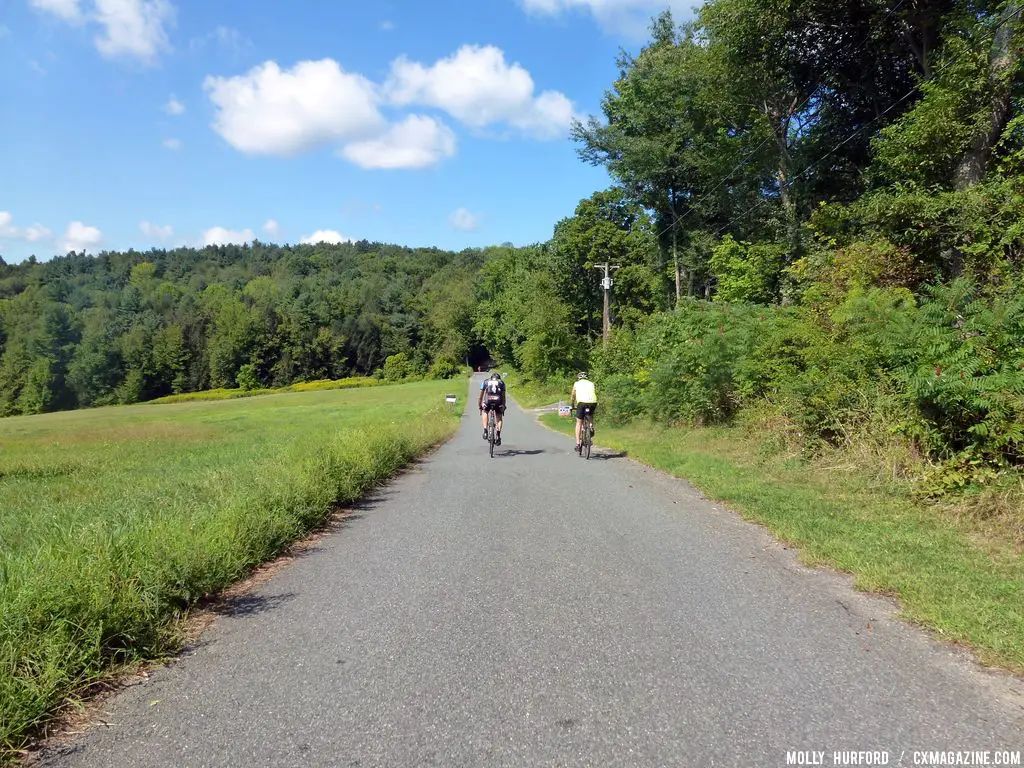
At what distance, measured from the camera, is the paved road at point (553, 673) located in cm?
303

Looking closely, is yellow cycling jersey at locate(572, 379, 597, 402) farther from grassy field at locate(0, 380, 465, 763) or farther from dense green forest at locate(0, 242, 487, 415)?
dense green forest at locate(0, 242, 487, 415)

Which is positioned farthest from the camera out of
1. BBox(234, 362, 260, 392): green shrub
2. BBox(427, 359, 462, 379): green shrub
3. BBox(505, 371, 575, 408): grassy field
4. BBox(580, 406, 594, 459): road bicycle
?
BBox(427, 359, 462, 379): green shrub

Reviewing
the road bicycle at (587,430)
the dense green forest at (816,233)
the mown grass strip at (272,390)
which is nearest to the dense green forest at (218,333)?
the mown grass strip at (272,390)

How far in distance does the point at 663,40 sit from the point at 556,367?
87.0 ft

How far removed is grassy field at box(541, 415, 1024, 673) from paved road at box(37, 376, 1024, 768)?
26 cm

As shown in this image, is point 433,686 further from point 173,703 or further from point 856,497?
point 856,497

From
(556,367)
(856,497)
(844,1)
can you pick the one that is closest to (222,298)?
(556,367)

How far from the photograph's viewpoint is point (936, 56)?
650 inches

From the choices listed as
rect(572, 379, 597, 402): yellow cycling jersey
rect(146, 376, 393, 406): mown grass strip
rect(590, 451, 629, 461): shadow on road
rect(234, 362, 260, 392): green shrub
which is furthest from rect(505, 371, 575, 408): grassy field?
rect(234, 362, 260, 392): green shrub

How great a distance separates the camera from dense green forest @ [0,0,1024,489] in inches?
328

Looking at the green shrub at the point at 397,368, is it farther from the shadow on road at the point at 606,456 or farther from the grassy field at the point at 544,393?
the shadow on road at the point at 606,456

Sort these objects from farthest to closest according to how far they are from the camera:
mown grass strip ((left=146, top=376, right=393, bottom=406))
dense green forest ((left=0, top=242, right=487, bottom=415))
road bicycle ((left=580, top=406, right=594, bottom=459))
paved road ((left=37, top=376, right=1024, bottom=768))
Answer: dense green forest ((left=0, top=242, right=487, bottom=415))
mown grass strip ((left=146, top=376, right=393, bottom=406))
road bicycle ((left=580, top=406, right=594, bottom=459))
paved road ((left=37, top=376, right=1024, bottom=768))

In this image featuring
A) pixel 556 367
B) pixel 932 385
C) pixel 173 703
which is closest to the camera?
pixel 173 703

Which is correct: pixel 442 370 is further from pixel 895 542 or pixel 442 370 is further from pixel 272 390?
pixel 895 542
